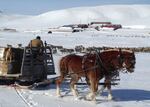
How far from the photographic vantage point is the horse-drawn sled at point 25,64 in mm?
15664

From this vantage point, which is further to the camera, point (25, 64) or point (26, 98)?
point (25, 64)

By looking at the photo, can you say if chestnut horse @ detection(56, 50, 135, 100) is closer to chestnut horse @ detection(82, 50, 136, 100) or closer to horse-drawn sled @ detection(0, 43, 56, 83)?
chestnut horse @ detection(82, 50, 136, 100)

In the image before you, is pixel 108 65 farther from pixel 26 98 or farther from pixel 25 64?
pixel 25 64

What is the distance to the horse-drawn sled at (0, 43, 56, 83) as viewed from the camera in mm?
15664

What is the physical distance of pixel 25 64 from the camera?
15.6 metres

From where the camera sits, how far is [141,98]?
14008mm

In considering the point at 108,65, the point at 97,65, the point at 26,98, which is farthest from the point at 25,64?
the point at 108,65

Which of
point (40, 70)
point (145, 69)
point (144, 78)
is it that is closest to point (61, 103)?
point (40, 70)

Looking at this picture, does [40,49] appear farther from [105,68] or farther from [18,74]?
[105,68]

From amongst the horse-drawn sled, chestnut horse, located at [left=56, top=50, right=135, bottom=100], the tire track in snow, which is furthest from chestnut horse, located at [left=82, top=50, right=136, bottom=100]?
the horse-drawn sled

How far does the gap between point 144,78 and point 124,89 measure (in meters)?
3.92

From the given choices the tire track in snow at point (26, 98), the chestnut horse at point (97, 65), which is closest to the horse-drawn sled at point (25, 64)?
the tire track in snow at point (26, 98)

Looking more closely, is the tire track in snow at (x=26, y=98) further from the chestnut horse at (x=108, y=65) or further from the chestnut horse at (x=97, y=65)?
the chestnut horse at (x=108, y=65)

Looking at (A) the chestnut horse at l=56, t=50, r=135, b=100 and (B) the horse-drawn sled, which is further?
(B) the horse-drawn sled
